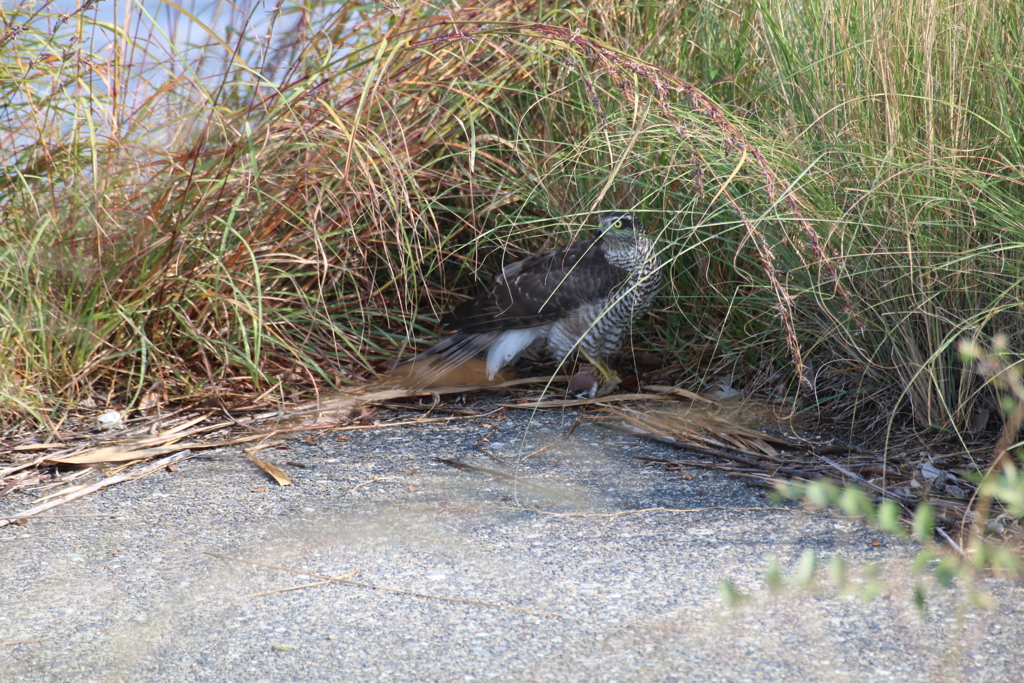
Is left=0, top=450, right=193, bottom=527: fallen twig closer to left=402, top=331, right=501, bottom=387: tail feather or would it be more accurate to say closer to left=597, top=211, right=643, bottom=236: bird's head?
left=402, top=331, right=501, bottom=387: tail feather

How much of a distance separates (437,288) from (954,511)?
92.1 inches

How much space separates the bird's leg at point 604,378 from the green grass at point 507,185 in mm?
288

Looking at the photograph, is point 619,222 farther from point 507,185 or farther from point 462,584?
point 462,584

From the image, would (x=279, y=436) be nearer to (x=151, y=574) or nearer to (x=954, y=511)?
(x=151, y=574)

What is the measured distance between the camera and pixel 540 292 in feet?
11.8

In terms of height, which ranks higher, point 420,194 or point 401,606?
point 420,194

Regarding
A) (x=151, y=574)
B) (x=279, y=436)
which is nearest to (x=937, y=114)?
(x=279, y=436)

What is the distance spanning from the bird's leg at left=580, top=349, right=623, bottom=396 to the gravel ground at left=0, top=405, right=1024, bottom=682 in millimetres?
572

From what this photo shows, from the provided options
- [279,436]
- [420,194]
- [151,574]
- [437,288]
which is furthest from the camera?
[437,288]

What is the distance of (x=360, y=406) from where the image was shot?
3.54 metres

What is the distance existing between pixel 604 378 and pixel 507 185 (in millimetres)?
869

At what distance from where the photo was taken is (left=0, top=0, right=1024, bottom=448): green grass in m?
2.85

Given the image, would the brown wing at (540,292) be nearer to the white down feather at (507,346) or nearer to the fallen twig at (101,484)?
the white down feather at (507,346)

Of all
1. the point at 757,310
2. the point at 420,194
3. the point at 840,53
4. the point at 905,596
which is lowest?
the point at 905,596
